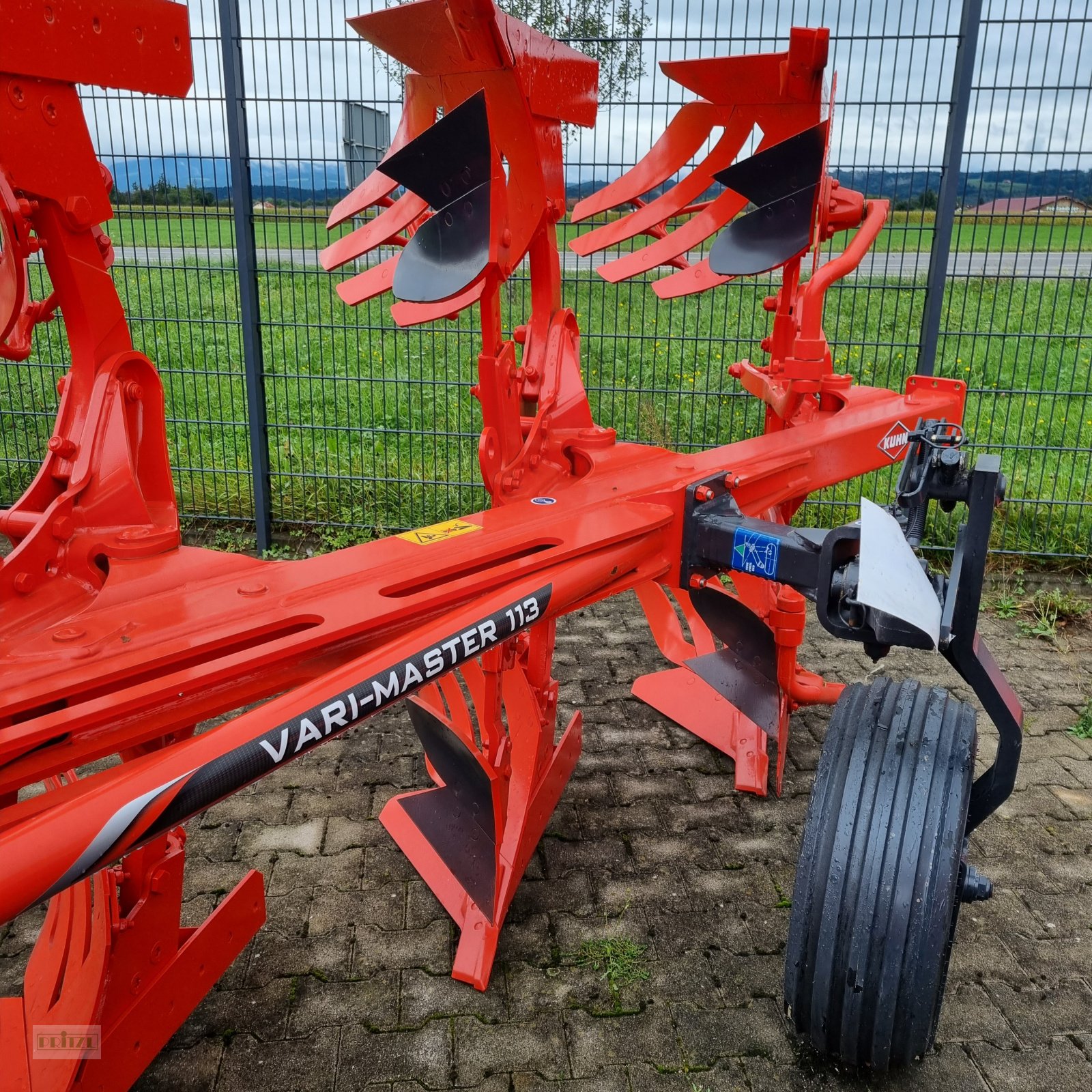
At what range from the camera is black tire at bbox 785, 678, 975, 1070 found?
2.00m

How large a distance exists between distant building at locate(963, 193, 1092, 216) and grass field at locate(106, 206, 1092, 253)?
0.03 metres

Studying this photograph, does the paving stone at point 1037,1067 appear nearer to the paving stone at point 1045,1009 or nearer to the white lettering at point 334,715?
the paving stone at point 1045,1009

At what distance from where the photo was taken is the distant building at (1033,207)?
16.2 ft

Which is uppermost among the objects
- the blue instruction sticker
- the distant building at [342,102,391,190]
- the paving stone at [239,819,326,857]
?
the distant building at [342,102,391,190]

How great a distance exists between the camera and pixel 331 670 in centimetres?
162

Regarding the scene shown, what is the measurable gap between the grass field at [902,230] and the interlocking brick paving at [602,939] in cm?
260

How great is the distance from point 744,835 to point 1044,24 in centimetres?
417


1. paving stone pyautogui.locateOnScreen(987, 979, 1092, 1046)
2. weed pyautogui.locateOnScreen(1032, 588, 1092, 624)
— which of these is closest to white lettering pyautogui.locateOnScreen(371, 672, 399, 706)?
paving stone pyautogui.locateOnScreen(987, 979, 1092, 1046)

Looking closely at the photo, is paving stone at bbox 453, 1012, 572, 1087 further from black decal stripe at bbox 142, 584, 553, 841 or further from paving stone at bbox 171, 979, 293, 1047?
black decal stripe at bbox 142, 584, 553, 841

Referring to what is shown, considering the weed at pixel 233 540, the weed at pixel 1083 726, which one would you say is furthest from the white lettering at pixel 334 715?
the weed at pixel 233 540

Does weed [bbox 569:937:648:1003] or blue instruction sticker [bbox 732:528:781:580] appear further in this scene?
weed [bbox 569:937:648:1003]

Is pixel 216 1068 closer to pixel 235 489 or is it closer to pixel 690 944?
pixel 690 944

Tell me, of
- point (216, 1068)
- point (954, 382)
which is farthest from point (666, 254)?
point (216, 1068)

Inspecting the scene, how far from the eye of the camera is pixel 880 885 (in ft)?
6.59
